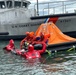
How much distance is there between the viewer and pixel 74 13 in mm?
20375

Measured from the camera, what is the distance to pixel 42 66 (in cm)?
1032

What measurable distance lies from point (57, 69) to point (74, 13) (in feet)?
37.3

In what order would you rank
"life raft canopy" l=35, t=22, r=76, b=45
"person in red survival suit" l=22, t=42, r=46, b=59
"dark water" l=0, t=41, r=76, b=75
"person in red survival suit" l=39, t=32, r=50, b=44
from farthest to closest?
"life raft canopy" l=35, t=22, r=76, b=45 < "person in red survival suit" l=39, t=32, r=50, b=44 < "person in red survival suit" l=22, t=42, r=46, b=59 < "dark water" l=0, t=41, r=76, b=75

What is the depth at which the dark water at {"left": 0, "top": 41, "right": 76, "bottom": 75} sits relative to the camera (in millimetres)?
9297

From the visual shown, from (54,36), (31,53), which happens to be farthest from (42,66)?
(54,36)

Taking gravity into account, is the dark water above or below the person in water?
below

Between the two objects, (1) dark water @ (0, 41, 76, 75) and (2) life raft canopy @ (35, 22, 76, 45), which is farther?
(2) life raft canopy @ (35, 22, 76, 45)

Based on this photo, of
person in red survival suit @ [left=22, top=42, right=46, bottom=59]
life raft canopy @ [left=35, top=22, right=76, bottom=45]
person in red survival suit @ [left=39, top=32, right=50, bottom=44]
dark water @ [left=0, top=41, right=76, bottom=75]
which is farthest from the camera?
life raft canopy @ [left=35, top=22, right=76, bottom=45]

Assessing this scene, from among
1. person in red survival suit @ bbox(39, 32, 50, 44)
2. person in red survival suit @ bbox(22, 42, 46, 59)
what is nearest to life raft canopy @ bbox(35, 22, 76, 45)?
person in red survival suit @ bbox(39, 32, 50, 44)

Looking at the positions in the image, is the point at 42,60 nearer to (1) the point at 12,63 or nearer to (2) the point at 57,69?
(1) the point at 12,63

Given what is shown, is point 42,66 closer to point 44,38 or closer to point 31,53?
point 31,53

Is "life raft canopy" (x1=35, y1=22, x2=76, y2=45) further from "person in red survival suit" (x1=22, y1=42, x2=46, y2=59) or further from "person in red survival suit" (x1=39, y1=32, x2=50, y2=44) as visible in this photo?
"person in red survival suit" (x1=22, y1=42, x2=46, y2=59)

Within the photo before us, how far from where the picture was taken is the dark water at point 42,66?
9297 millimetres

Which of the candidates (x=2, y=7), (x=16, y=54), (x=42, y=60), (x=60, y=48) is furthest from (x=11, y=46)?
(x=2, y=7)
